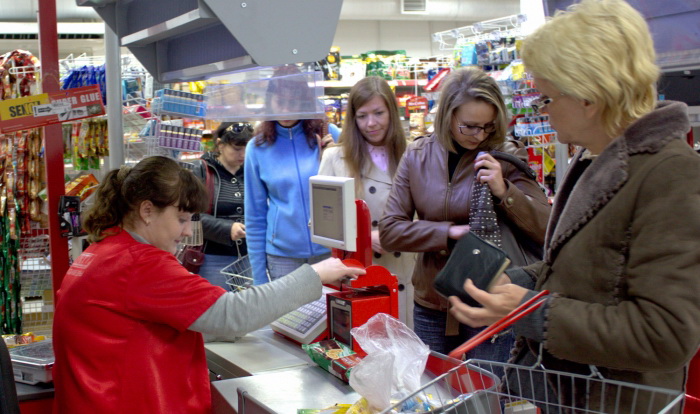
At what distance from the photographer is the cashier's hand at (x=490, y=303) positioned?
4.70 ft

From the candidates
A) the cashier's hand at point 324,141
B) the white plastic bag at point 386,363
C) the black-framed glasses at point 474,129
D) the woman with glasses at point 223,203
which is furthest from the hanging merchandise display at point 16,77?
the white plastic bag at point 386,363

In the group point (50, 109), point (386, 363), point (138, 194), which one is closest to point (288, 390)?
point (386, 363)

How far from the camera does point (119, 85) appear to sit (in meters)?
3.13

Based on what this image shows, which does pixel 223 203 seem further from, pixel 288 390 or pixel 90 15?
pixel 90 15

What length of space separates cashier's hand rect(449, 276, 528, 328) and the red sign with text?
212 cm

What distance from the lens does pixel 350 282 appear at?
7.12ft

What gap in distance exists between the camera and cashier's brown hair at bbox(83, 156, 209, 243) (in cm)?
205

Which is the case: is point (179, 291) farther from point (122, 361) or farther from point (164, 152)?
point (164, 152)

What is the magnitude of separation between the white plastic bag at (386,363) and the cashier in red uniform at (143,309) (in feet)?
1.23

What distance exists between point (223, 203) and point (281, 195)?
2.36 feet

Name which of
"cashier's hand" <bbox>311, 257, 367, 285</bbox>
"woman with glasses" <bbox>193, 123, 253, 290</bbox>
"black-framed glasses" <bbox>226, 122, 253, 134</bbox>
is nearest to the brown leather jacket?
"cashier's hand" <bbox>311, 257, 367, 285</bbox>

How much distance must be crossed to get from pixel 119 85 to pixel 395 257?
145 centimetres

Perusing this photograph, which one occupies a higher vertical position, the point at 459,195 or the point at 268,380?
the point at 459,195

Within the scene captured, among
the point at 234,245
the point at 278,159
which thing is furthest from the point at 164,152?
the point at 234,245
